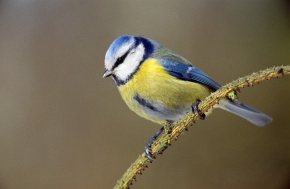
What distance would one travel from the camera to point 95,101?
86 centimetres

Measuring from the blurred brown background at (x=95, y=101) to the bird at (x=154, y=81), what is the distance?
0.16 metres

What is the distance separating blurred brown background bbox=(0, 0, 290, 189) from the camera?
0.85 metres

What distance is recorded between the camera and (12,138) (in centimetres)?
85

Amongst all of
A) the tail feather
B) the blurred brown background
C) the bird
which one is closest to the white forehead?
the bird

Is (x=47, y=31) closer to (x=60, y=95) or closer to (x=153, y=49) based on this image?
(x=60, y=95)

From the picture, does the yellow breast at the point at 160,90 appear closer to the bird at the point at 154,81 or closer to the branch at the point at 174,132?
the bird at the point at 154,81

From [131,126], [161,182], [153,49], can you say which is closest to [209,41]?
[153,49]

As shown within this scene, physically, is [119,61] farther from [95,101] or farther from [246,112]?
[246,112]

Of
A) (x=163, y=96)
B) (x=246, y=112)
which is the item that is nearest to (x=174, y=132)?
(x=163, y=96)

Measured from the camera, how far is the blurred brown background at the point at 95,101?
851 millimetres

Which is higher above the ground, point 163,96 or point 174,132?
point 163,96

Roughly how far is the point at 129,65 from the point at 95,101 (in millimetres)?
229

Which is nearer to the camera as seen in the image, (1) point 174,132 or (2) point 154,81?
(1) point 174,132

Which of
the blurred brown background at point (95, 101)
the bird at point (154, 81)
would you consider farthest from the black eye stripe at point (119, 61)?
the blurred brown background at point (95, 101)
